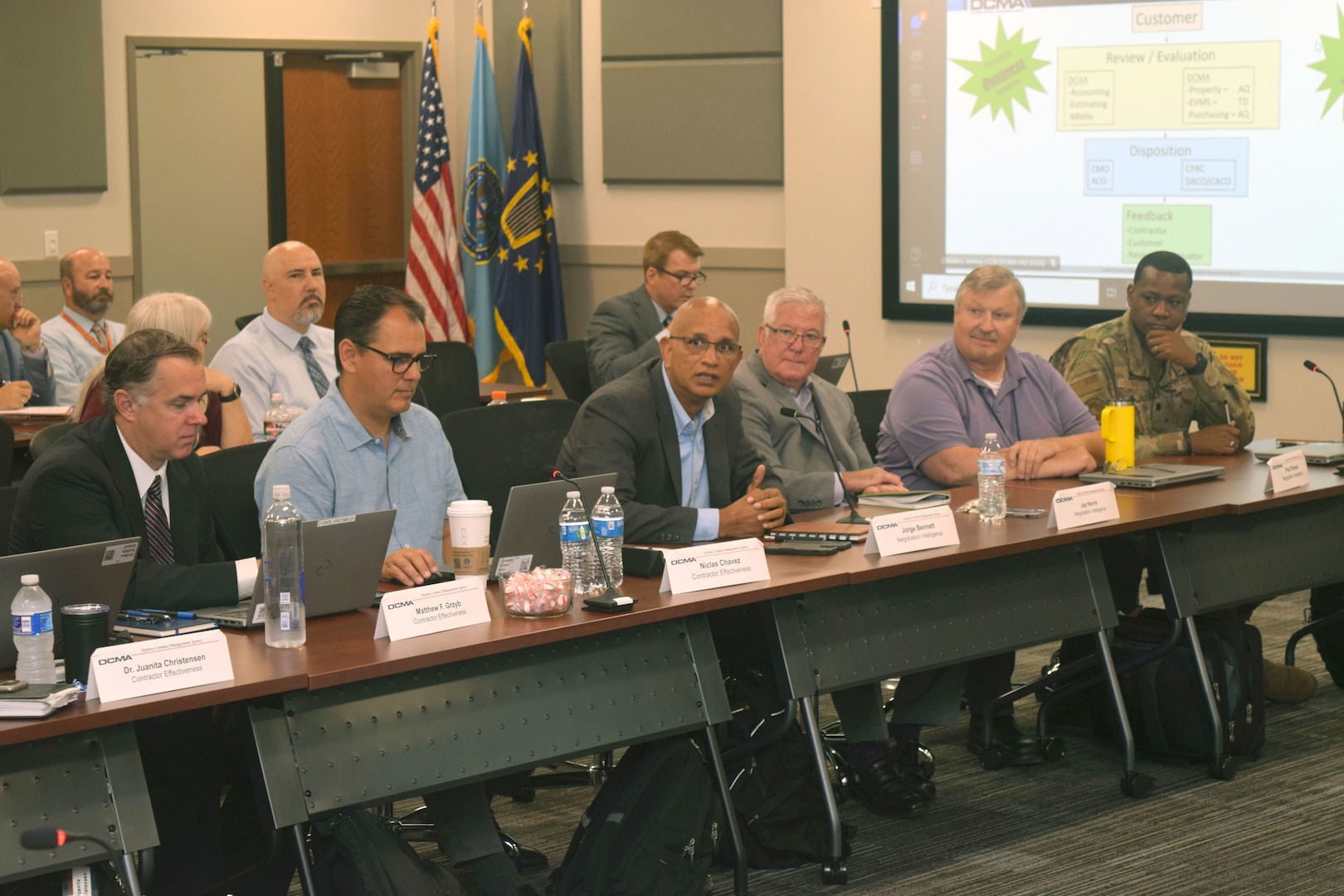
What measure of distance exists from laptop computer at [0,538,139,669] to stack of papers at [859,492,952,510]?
1926mm

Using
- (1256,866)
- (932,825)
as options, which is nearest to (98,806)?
(932,825)

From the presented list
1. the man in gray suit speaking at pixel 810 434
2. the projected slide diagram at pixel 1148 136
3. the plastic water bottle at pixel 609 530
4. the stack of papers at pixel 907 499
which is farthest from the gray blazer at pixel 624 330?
the plastic water bottle at pixel 609 530

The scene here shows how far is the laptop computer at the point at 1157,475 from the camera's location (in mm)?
4062

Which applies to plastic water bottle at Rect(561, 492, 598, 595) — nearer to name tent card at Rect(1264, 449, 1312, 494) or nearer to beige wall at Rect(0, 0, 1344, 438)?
name tent card at Rect(1264, 449, 1312, 494)

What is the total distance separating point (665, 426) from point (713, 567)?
64 cm

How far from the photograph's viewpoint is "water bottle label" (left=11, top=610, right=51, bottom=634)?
2297mm

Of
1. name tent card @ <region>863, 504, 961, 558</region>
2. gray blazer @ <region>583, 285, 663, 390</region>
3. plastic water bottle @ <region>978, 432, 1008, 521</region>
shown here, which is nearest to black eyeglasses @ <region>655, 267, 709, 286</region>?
gray blazer @ <region>583, 285, 663, 390</region>

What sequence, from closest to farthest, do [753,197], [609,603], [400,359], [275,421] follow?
[609,603]
[400,359]
[275,421]
[753,197]

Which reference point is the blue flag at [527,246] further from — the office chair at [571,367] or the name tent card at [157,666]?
the name tent card at [157,666]

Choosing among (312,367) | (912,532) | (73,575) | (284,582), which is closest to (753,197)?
(312,367)

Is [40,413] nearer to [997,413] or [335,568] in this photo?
[335,568]

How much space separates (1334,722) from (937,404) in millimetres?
1437

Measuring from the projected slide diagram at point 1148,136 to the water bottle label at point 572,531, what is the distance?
369cm

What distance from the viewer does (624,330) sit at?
244 inches
